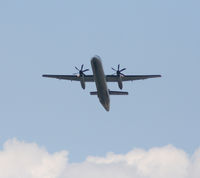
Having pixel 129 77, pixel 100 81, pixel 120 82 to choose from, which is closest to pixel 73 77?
pixel 120 82

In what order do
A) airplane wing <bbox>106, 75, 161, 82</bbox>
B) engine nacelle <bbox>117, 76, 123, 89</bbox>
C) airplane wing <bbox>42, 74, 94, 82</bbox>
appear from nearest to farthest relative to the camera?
engine nacelle <bbox>117, 76, 123, 89</bbox> → airplane wing <bbox>106, 75, 161, 82</bbox> → airplane wing <bbox>42, 74, 94, 82</bbox>

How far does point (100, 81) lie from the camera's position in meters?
82.3

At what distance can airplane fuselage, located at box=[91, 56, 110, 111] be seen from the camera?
80000 mm

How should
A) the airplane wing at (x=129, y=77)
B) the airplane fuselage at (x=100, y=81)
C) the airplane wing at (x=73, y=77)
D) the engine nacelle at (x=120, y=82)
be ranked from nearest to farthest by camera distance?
the airplane fuselage at (x=100, y=81), the engine nacelle at (x=120, y=82), the airplane wing at (x=129, y=77), the airplane wing at (x=73, y=77)

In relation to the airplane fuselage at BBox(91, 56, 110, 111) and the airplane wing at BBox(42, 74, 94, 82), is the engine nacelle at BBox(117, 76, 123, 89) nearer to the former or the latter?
the airplane fuselage at BBox(91, 56, 110, 111)

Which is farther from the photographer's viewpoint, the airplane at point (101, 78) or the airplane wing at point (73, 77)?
the airplane wing at point (73, 77)

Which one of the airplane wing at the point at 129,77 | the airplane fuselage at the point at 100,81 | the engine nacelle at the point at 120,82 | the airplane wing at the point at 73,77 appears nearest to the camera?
the airplane fuselage at the point at 100,81

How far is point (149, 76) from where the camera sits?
93.2 m

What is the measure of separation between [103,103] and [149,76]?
1073cm

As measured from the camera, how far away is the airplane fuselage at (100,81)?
80.0m

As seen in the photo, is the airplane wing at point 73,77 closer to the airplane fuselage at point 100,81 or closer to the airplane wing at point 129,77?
the airplane wing at point 129,77

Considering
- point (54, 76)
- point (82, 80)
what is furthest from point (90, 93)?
point (54, 76)

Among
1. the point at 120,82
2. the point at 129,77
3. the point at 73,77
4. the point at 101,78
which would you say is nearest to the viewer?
the point at 101,78

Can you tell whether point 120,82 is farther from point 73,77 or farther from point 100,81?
point 73,77
